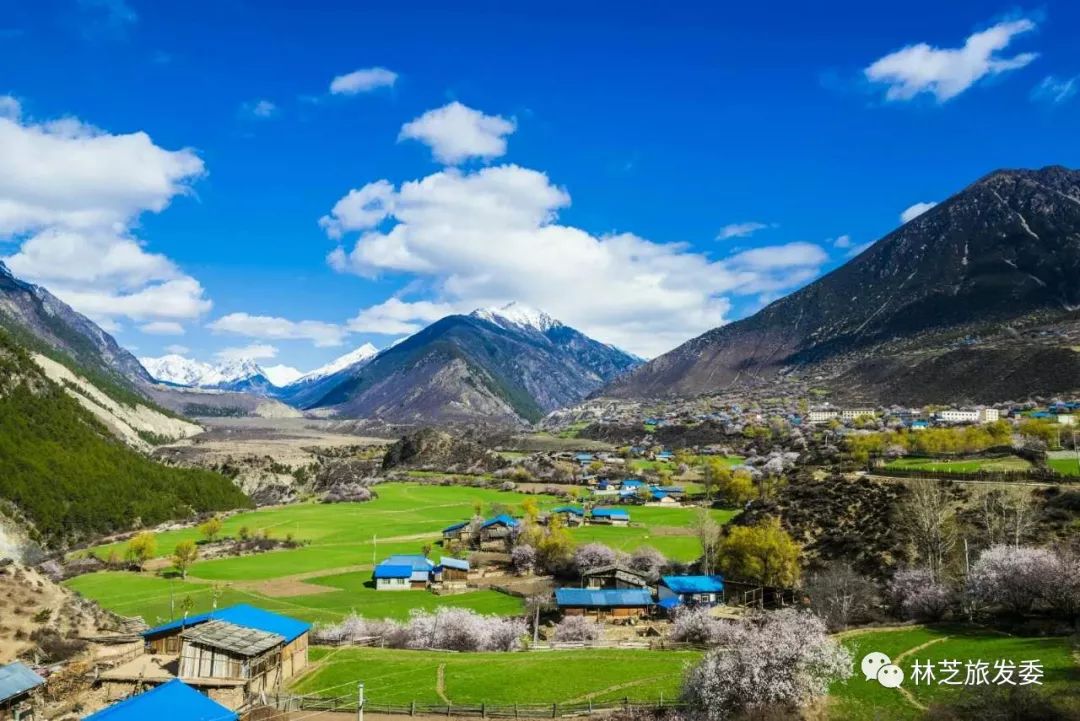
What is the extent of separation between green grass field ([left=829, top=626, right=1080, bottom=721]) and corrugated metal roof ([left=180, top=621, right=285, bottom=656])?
28.7 meters

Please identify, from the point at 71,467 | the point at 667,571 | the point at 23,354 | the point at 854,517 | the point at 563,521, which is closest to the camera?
the point at 854,517

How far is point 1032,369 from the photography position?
179625 mm

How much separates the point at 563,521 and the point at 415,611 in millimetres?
49853

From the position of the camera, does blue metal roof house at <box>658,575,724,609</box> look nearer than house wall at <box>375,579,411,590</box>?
Yes

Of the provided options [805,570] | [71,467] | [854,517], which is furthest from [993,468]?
[71,467]

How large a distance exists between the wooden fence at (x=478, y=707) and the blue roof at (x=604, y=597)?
2263 cm

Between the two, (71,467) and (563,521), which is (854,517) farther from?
(71,467)

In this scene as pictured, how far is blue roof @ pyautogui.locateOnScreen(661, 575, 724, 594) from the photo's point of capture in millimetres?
54969

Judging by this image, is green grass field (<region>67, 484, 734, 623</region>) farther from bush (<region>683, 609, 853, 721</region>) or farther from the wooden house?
bush (<region>683, 609, 853, 721</region>)

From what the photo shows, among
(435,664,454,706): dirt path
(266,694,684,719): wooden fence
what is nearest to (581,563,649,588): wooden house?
(435,664,454,706): dirt path

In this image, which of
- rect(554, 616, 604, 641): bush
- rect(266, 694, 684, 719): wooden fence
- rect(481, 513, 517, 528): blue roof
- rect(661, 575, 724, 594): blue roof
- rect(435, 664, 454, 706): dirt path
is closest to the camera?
rect(266, 694, 684, 719): wooden fence

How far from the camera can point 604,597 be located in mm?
54594

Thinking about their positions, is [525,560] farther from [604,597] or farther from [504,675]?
[504,675]

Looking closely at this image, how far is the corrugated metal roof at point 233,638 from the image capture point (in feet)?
122
